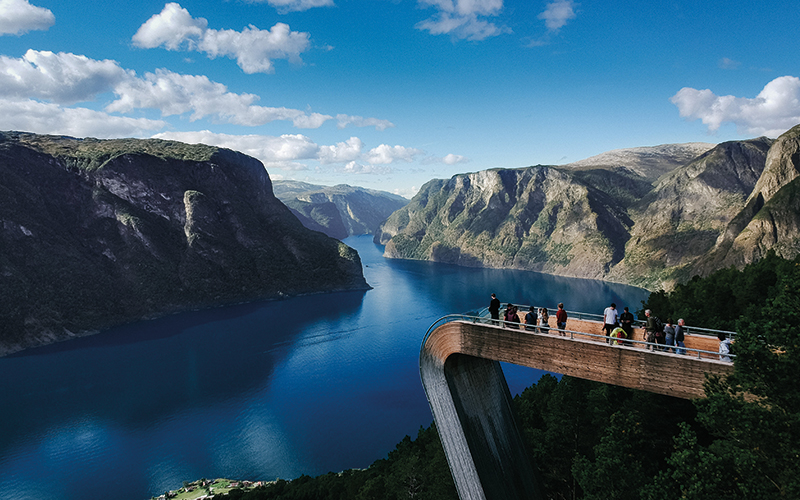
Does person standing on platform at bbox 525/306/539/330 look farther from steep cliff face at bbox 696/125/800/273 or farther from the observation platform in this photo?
steep cliff face at bbox 696/125/800/273

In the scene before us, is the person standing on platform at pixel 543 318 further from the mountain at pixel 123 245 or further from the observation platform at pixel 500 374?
the mountain at pixel 123 245

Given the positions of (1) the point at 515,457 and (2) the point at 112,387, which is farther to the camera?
Answer: (2) the point at 112,387

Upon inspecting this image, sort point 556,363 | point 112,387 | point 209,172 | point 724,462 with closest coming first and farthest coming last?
point 724,462 < point 556,363 < point 112,387 < point 209,172

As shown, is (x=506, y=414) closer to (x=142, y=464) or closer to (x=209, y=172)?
(x=142, y=464)

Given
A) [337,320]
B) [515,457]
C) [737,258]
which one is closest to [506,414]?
[515,457]

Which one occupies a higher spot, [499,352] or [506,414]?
[499,352]

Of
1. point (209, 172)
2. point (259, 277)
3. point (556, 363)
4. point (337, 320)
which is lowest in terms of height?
point (337, 320)

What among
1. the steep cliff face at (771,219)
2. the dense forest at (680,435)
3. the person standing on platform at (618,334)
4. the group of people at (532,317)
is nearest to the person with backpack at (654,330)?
the person standing on platform at (618,334)
